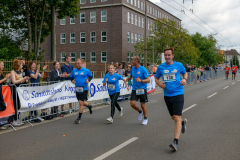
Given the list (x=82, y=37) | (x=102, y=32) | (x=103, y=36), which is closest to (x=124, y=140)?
(x=103, y=36)

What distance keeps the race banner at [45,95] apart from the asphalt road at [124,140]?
651 mm

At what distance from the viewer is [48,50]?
188 ft

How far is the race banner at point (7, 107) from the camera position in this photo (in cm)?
790

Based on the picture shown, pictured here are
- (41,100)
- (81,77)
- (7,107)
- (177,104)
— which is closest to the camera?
(177,104)

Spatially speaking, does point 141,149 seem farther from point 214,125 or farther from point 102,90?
point 102,90

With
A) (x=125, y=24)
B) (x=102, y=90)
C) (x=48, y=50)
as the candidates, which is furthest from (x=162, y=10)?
(x=102, y=90)

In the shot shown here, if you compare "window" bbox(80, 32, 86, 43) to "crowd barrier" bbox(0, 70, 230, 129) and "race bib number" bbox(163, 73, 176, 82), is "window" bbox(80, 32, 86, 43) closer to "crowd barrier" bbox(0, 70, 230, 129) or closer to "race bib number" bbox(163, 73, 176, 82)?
"crowd barrier" bbox(0, 70, 230, 129)

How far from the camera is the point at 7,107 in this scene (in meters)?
8.03

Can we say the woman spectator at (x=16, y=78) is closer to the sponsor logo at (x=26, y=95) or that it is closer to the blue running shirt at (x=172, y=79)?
the sponsor logo at (x=26, y=95)

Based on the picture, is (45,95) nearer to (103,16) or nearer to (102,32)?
(102,32)

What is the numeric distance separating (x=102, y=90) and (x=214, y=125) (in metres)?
6.07

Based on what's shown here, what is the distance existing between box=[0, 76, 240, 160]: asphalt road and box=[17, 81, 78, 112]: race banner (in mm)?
651

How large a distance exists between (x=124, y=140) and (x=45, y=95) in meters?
4.02

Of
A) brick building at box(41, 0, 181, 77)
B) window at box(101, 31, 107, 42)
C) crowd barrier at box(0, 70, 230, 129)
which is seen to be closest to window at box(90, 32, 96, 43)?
brick building at box(41, 0, 181, 77)
